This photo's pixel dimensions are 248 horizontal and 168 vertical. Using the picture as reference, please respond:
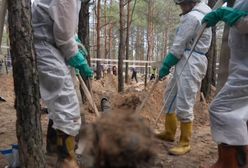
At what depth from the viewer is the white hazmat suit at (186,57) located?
4207 millimetres

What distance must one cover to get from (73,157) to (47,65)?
0.92m

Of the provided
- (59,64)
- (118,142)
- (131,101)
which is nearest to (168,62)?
(59,64)

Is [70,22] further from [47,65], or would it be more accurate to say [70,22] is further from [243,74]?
[243,74]

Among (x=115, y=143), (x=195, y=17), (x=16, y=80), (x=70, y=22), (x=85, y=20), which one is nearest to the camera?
(x=115, y=143)

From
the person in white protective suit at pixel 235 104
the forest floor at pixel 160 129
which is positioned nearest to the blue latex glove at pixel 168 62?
the forest floor at pixel 160 129

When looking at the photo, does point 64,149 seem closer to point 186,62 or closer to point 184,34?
point 186,62

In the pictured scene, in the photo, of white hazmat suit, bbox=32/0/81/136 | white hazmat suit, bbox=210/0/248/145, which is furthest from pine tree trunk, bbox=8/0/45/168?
white hazmat suit, bbox=210/0/248/145

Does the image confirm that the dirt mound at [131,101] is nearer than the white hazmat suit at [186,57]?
No

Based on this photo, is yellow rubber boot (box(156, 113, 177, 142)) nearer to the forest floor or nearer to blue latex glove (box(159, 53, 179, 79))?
the forest floor

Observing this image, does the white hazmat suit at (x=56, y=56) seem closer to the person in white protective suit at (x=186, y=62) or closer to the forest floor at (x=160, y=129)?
the forest floor at (x=160, y=129)

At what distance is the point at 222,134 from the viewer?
126 inches

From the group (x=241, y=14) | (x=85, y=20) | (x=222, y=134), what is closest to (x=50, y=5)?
(x=241, y=14)

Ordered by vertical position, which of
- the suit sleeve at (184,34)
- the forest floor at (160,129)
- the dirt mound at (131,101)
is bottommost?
the forest floor at (160,129)

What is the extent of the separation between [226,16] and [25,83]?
1.83 metres
